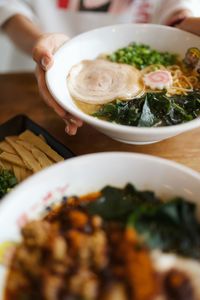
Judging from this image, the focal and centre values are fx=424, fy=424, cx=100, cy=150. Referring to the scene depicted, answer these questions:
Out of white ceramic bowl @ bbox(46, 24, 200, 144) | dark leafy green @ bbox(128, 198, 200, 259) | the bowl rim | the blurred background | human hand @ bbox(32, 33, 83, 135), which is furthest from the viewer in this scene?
the blurred background

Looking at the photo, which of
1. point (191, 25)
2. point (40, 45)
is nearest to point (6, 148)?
point (40, 45)

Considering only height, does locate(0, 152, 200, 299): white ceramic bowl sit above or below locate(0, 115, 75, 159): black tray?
above

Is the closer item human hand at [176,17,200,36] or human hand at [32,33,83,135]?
human hand at [32,33,83,135]

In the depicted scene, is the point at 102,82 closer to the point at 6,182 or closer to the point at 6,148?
the point at 6,148

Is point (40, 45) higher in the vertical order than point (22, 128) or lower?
higher

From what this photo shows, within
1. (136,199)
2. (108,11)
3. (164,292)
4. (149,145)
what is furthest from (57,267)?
(108,11)

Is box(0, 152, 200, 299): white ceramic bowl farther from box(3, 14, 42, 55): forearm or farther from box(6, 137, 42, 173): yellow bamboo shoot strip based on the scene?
box(3, 14, 42, 55): forearm

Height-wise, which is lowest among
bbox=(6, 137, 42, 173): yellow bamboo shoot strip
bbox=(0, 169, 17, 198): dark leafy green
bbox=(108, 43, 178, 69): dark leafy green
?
bbox=(0, 169, 17, 198): dark leafy green

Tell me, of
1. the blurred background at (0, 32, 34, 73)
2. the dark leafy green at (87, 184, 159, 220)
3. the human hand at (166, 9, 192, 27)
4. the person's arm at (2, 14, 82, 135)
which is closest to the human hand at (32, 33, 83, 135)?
the person's arm at (2, 14, 82, 135)
